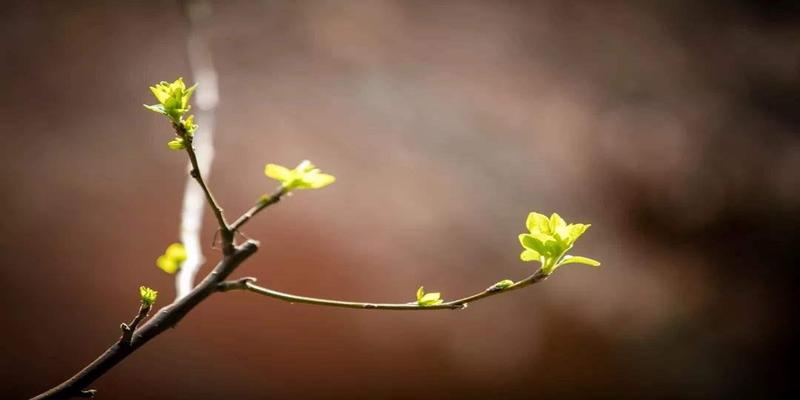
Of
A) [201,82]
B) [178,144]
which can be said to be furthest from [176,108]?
[201,82]

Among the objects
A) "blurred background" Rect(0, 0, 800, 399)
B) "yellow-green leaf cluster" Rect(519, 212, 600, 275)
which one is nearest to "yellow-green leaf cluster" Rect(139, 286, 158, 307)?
"yellow-green leaf cluster" Rect(519, 212, 600, 275)

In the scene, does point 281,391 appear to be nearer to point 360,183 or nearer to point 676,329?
point 360,183

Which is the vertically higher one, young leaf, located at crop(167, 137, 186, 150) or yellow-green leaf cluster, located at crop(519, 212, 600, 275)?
young leaf, located at crop(167, 137, 186, 150)

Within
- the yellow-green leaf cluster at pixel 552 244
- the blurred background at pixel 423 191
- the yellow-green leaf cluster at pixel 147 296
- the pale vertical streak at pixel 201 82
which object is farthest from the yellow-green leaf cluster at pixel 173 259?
the blurred background at pixel 423 191

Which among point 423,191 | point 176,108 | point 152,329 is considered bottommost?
point 152,329

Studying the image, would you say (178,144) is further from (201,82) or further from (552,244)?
(201,82)

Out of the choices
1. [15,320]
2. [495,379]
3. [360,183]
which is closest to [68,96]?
[15,320]

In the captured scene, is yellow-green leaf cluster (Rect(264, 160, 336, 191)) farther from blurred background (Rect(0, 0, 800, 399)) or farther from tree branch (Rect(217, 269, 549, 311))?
blurred background (Rect(0, 0, 800, 399))
